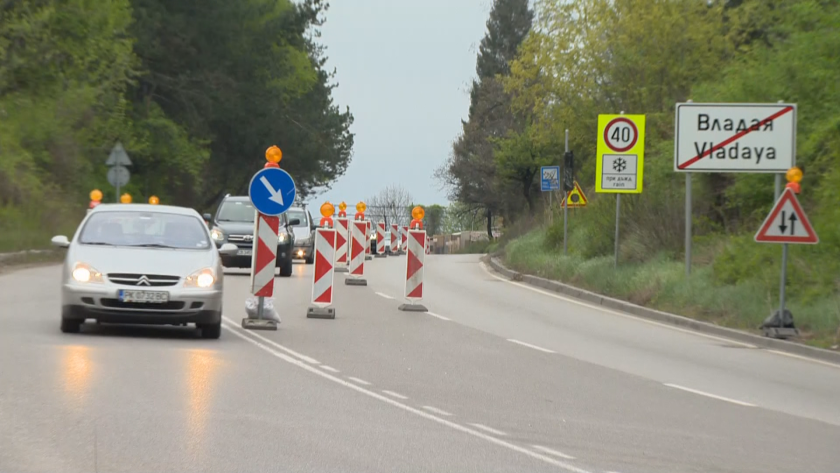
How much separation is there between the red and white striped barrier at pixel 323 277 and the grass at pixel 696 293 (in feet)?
20.4

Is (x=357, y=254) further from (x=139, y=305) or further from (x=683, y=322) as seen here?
(x=139, y=305)

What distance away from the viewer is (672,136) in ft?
108

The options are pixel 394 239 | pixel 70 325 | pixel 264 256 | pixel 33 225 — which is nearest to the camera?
pixel 70 325

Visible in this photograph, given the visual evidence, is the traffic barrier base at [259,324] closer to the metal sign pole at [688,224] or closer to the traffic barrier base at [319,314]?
the traffic barrier base at [319,314]

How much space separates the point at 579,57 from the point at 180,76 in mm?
A: 19193

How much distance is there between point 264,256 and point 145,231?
1.79m

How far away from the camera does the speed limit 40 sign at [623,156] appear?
88.2 feet

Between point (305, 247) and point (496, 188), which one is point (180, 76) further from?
point (496, 188)

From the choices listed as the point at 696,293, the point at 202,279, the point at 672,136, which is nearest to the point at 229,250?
the point at 202,279

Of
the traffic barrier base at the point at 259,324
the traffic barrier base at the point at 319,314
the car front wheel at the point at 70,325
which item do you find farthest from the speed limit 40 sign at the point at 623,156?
the car front wheel at the point at 70,325

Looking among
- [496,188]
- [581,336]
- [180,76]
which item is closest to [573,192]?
[581,336]

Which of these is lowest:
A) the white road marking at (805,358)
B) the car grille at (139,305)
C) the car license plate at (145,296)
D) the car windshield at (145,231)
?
the white road marking at (805,358)

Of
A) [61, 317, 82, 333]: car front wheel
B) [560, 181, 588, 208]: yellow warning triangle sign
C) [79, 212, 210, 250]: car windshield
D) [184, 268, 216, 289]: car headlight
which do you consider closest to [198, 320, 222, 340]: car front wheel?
[184, 268, 216, 289]: car headlight

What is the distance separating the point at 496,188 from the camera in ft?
267
